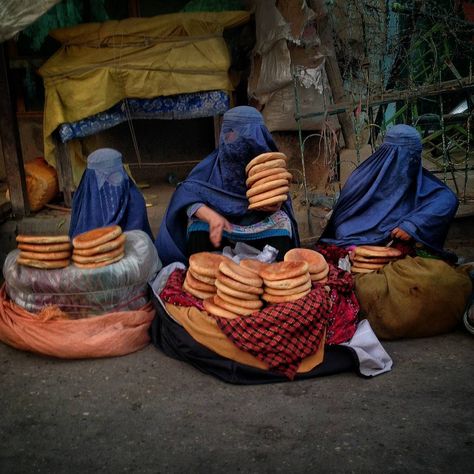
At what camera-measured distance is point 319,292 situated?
3465 mm

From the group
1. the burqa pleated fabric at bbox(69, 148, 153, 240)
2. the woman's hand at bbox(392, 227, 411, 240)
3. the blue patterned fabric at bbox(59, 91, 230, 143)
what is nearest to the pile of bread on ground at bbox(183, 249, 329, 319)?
the woman's hand at bbox(392, 227, 411, 240)

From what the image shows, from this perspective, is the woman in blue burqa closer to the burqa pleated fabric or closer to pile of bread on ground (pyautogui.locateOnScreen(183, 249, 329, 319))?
the burqa pleated fabric

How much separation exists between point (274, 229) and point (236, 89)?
3077 millimetres

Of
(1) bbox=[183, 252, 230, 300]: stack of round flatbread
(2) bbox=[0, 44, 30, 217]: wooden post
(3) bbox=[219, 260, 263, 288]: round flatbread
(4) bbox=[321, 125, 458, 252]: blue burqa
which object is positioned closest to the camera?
(3) bbox=[219, 260, 263, 288]: round flatbread

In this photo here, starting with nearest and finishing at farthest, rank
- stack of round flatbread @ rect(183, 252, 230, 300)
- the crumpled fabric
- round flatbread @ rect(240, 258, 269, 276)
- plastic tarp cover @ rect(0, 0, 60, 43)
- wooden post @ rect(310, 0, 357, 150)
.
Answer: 1. the crumpled fabric
2. round flatbread @ rect(240, 258, 269, 276)
3. stack of round flatbread @ rect(183, 252, 230, 300)
4. plastic tarp cover @ rect(0, 0, 60, 43)
5. wooden post @ rect(310, 0, 357, 150)

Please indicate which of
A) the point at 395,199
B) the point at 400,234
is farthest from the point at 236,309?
the point at 395,199

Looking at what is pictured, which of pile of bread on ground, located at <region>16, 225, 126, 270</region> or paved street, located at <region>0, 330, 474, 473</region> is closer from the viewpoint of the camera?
paved street, located at <region>0, 330, 474, 473</region>

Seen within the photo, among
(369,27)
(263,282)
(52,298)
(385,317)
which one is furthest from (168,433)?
(369,27)

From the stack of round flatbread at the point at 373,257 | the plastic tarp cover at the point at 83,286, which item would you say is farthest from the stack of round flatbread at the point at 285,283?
the plastic tarp cover at the point at 83,286

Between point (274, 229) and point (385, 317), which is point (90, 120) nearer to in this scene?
point (274, 229)

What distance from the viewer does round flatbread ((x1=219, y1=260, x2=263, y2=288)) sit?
338cm

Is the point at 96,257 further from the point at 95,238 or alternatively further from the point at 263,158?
the point at 263,158

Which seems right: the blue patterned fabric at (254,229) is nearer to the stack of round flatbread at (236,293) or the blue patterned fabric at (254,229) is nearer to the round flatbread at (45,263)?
the stack of round flatbread at (236,293)

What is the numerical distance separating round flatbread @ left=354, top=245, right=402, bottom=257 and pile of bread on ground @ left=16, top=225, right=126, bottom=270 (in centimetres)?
167
